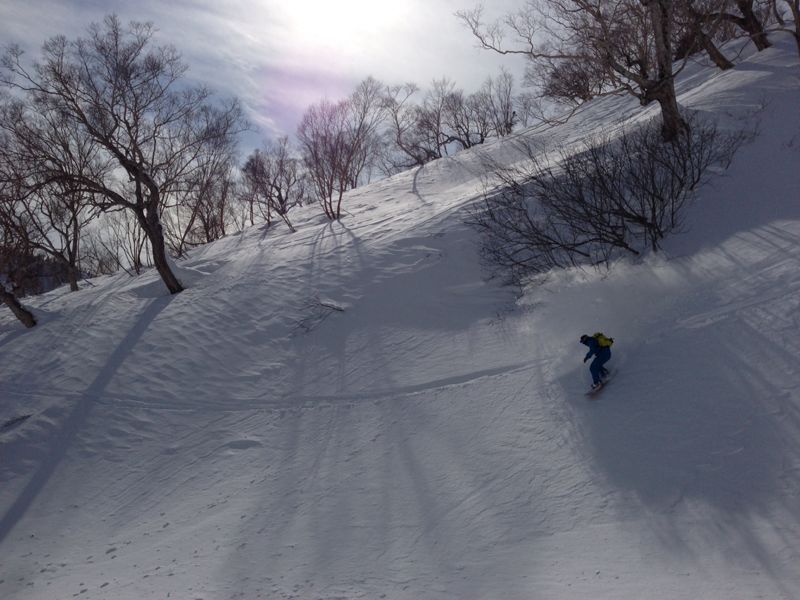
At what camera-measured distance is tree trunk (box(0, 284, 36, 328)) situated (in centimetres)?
1636

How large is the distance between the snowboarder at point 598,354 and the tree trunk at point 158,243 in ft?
46.7

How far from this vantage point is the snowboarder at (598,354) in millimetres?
8172

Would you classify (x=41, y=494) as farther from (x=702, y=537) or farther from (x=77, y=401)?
(x=702, y=537)

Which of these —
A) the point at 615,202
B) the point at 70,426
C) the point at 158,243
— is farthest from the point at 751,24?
the point at 70,426

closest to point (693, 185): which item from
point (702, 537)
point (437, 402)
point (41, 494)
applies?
point (437, 402)

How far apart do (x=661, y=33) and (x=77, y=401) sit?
18102 millimetres

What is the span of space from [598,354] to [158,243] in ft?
47.5

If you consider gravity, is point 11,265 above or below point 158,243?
above

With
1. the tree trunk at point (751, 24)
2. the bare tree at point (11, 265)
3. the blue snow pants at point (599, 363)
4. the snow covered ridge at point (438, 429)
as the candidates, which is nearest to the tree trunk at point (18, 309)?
the bare tree at point (11, 265)

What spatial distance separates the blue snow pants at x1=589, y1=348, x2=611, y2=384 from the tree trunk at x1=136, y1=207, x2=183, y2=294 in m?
14.4

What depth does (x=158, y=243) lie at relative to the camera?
16703 mm

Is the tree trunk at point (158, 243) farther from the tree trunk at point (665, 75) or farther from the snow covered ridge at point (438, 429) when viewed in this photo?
the tree trunk at point (665, 75)

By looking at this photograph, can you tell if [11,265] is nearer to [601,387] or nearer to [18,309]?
[18,309]

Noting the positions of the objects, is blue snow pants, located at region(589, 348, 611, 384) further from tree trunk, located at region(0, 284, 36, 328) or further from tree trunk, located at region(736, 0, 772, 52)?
tree trunk, located at region(0, 284, 36, 328)
